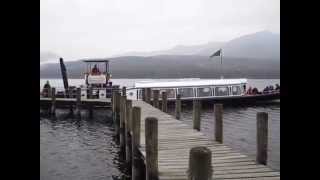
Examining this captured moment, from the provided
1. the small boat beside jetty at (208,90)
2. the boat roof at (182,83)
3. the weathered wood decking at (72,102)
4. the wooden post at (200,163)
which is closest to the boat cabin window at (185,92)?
the small boat beside jetty at (208,90)

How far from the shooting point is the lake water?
18.0m

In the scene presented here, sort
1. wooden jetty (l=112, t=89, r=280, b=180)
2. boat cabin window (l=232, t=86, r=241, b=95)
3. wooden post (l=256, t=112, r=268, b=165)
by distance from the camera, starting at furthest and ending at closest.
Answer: boat cabin window (l=232, t=86, r=241, b=95)
wooden post (l=256, t=112, r=268, b=165)
wooden jetty (l=112, t=89, r=280, b=180)

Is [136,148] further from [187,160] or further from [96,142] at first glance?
[96,142]

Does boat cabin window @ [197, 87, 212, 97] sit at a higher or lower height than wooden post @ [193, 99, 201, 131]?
higher

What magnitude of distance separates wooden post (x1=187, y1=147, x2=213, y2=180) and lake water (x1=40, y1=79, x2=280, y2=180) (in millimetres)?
11189

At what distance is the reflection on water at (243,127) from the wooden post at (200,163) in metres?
13.6

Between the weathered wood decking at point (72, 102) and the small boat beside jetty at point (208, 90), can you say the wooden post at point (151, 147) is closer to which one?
the weathered wood decking at point (72, 102)

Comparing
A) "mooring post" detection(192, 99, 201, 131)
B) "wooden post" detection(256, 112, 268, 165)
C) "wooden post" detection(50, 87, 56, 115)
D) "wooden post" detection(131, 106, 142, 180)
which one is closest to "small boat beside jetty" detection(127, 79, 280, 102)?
"wooden post" detection(50, 87, 56, 115)

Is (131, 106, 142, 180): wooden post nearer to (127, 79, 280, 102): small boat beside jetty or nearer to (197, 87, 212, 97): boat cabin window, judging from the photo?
(127, 79, 280, 102): small boat beside jetty

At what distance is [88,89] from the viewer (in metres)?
36.8

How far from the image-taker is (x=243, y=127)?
3244 centimetres
